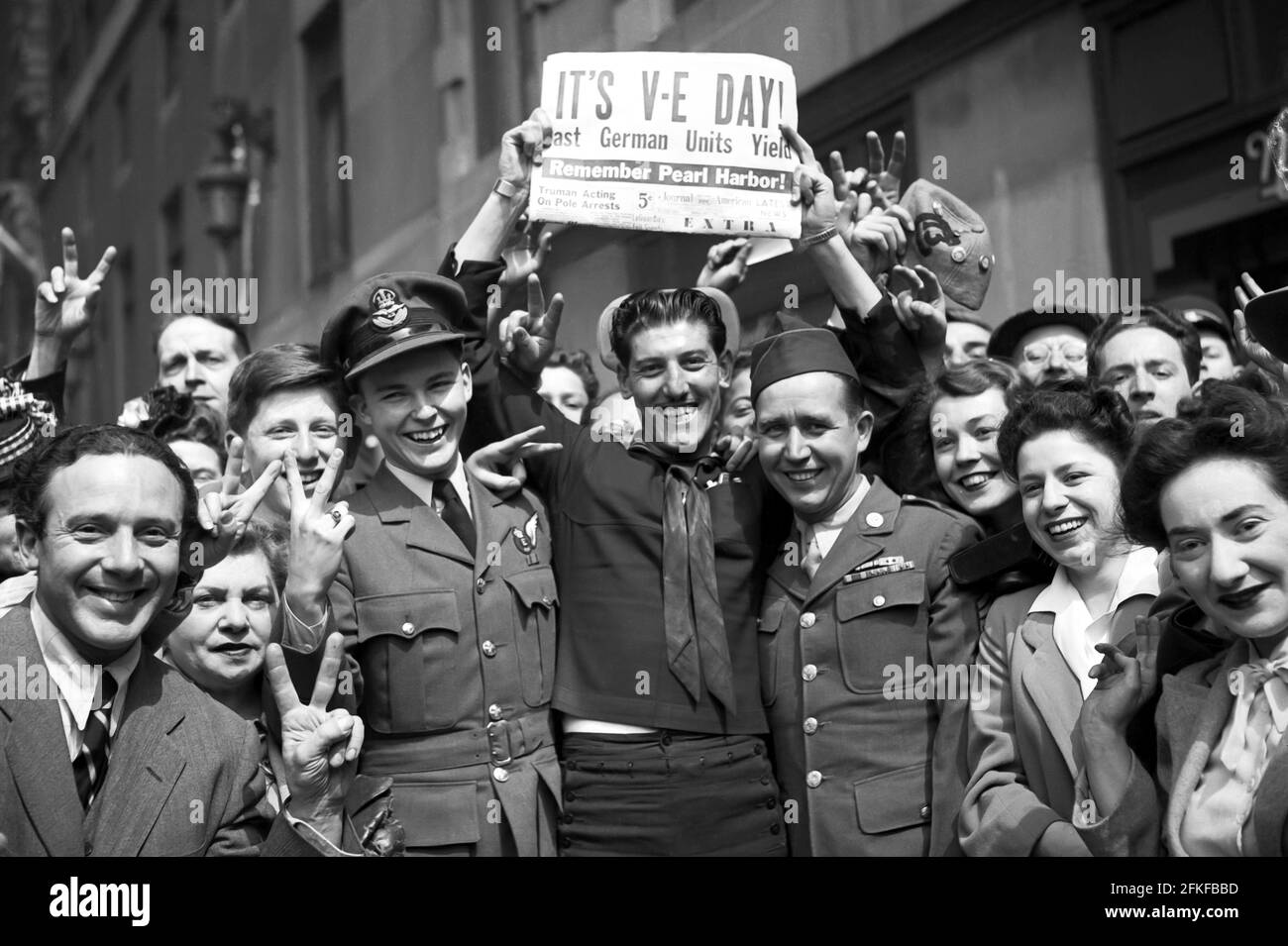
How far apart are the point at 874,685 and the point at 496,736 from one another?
887mm

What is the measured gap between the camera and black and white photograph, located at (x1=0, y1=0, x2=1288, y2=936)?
311 centimetres

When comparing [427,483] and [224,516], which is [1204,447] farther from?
[224,516]

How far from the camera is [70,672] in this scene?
10.3 feet

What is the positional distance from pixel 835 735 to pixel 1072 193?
3118 millimetres

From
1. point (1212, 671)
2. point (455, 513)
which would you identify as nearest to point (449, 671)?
point (455, 513)

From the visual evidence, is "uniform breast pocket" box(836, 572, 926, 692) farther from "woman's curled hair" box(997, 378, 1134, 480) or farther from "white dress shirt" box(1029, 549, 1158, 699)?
"woman's curled hair" box(997, 378, 1134, 480)

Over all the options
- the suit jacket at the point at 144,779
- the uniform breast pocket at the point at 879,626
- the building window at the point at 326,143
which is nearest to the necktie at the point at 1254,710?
the uniform breast pocket at the point at 879,626

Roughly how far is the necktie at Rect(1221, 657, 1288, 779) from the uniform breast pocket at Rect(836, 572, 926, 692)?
859 mm

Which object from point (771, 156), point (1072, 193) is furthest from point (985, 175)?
point (771, 156)

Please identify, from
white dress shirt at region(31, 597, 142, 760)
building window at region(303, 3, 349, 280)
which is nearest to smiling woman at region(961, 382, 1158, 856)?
white dress shirt at region(31, 597, 142, 760)

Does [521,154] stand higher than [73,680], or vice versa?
[521,154]

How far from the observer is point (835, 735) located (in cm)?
364


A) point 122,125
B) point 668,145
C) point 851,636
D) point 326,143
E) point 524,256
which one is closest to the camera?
point 851,636

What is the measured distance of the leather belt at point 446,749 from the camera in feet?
11.5
